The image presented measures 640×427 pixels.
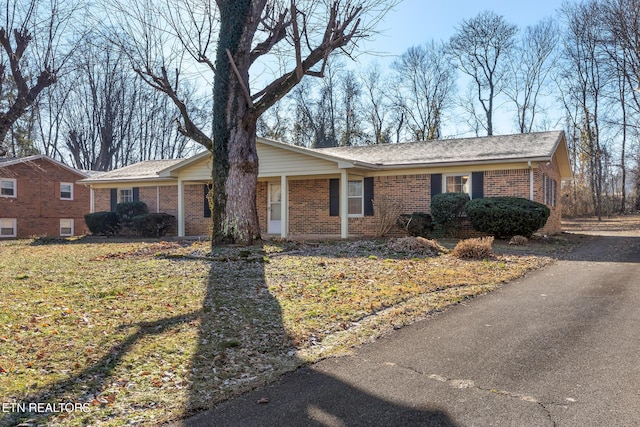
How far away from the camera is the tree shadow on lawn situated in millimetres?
3004

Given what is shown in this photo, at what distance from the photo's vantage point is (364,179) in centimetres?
1750

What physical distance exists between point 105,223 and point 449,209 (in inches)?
598

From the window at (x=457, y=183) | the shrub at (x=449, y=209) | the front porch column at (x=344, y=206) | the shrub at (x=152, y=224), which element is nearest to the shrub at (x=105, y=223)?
the shrub at (x=152, y=224)

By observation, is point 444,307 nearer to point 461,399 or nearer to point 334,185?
point 461,399

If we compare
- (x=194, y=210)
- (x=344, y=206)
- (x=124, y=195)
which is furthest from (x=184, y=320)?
(x=124, y=195)

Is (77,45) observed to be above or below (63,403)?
above

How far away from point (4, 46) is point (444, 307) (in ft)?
34.3

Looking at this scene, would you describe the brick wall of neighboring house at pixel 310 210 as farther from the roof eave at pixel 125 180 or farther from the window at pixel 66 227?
the window at pixel 66 227

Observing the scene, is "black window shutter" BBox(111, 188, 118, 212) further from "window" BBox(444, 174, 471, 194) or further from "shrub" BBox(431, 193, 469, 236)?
"window" BBox(444, 174, 471, 194)

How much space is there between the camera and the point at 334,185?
17.8m

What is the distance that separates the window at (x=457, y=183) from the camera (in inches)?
631

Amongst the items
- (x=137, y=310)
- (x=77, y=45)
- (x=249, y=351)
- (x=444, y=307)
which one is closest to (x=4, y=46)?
(x=77, y=45)

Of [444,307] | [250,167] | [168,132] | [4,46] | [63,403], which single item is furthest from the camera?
[168,132]

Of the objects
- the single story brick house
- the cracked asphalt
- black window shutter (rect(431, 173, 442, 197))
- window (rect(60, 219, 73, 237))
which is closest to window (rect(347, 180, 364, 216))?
the single story brick house
